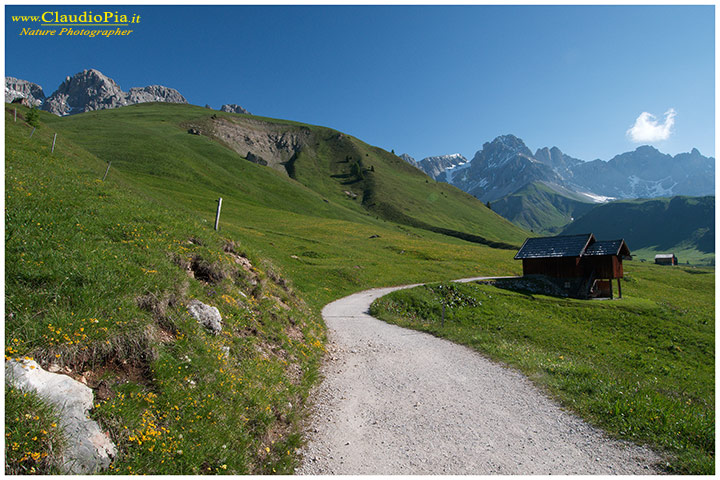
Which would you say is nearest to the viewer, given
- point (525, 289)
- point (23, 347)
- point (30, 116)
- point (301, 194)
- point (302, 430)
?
point (23, 347)

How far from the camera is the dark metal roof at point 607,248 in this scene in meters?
46.5

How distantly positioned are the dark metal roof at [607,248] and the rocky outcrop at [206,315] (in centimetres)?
5304

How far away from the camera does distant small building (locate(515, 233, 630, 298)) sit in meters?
46.8

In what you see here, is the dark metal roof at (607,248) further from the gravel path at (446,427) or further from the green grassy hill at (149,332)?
the green grassy hill at (149,332)

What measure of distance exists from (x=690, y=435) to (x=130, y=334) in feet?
42.8

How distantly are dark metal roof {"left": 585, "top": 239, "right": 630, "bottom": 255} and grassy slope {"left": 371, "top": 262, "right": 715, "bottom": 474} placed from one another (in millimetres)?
9176

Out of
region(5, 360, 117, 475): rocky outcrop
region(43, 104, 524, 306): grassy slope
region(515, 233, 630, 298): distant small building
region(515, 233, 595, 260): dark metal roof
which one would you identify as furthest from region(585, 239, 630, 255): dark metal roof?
region(5, 360, 117, 475): rocky outcrop

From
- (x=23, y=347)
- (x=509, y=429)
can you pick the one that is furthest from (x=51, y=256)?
(x=509, y=429)

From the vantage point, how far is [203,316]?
993cm

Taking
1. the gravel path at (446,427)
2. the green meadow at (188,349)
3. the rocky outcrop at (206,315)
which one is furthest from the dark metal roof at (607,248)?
the rocky outcrop at (206,315)

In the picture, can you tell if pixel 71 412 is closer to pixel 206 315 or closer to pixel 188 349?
pixel 188 349

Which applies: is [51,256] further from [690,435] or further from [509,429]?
[690,435]

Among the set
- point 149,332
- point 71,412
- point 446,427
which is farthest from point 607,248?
point 71,412

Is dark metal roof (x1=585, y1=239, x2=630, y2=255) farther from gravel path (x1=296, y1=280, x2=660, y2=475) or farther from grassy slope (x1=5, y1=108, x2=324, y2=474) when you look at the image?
grassy slope (x1=5, y1=108, x2=324, y2=474)
